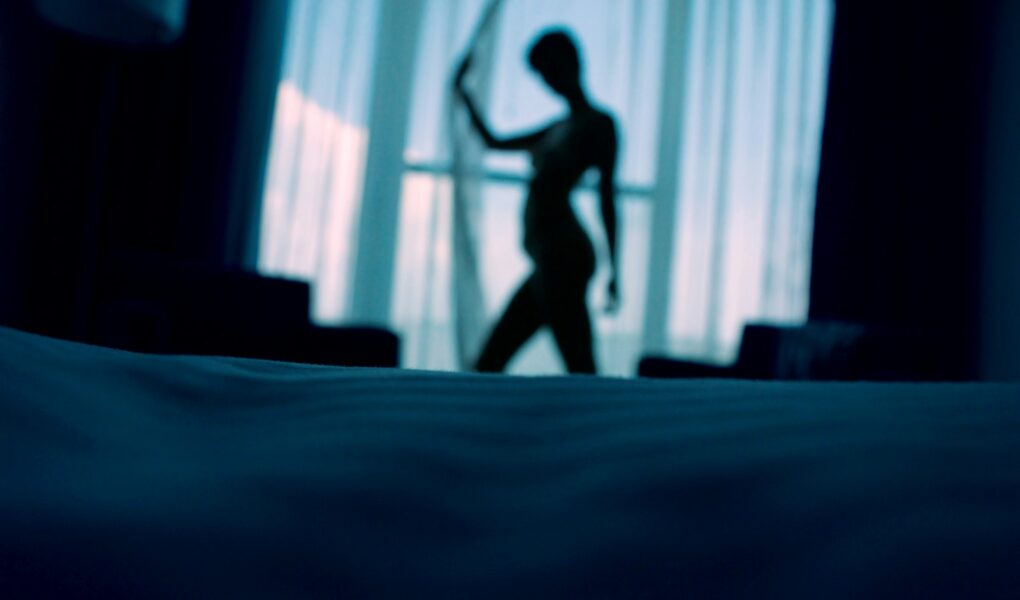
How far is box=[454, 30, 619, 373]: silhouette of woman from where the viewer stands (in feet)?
7.64

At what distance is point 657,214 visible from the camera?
349 cm

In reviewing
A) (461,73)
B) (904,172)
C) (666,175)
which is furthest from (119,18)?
(904,172)

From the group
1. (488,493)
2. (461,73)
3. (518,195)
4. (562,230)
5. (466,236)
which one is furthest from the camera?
(518,195)

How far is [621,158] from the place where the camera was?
3463 mm

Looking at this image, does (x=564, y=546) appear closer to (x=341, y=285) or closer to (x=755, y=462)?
(x=755, y=462)

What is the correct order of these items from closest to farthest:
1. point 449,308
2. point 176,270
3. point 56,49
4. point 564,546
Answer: point 564,546 → point 176,270 → point 56,49 → point 449,308

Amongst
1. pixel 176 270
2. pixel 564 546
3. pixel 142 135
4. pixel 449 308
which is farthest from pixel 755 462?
pixel 142 135

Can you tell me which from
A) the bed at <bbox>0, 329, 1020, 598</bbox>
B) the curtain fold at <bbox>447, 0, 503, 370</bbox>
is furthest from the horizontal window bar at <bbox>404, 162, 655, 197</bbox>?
the bed at <bbox>0, 329, 1020, 598</bbox>

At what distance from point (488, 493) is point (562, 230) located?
1.98 meters

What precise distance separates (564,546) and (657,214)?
3.24 m

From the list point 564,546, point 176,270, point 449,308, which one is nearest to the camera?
point 564,546

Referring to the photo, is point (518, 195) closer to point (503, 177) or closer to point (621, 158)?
point (503, 177)

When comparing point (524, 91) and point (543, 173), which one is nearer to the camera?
point (543, 173)

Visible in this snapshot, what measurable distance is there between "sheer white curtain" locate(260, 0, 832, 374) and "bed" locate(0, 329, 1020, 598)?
9.54ft
